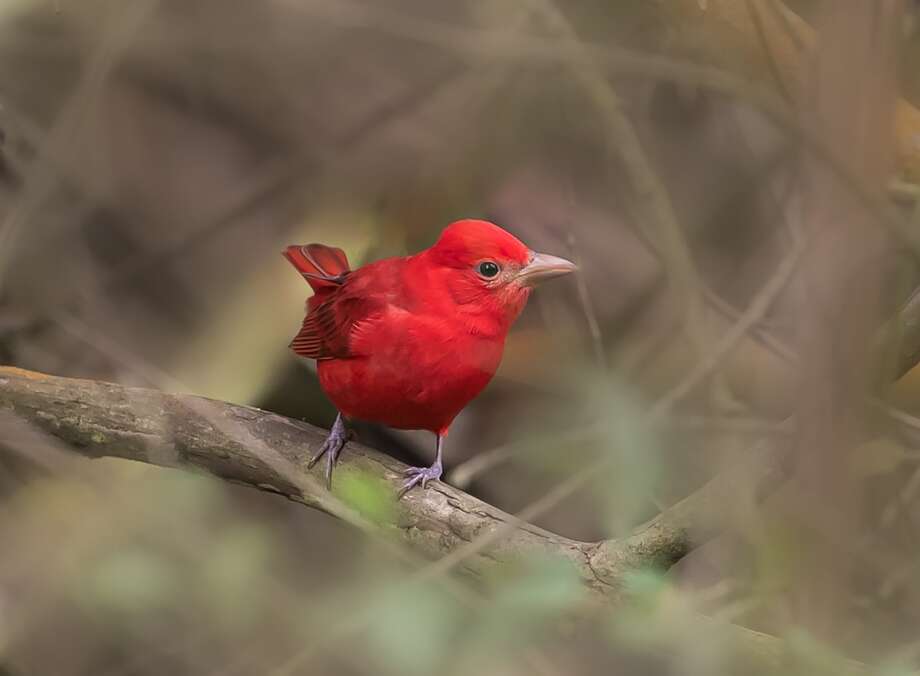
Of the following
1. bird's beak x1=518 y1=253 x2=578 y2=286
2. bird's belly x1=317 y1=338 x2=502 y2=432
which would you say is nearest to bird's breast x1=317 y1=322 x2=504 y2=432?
bird's belly x1=317 y1=338 x2=502 y2=432

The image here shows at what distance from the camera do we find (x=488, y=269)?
5.10ft

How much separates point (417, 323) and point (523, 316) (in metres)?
0.20

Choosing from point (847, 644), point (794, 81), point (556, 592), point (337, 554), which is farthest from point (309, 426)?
point (847, 644)

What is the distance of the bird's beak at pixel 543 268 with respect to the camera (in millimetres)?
1462

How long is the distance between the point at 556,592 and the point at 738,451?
0.74 ft

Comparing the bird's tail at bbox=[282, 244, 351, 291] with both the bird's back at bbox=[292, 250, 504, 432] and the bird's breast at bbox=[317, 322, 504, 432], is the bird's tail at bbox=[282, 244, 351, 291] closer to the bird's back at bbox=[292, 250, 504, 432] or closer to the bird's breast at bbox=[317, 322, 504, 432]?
the bird's back at bbox=[292, 250, 504, 432]

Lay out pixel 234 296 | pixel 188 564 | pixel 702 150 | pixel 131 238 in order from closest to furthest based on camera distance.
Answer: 1. pixel 188 564
2. pixel 702 150
3. pixel 234 296
4. pixel 131 238

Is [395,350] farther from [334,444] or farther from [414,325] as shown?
[334,444]

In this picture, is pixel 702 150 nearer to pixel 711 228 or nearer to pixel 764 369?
pixel 711 228

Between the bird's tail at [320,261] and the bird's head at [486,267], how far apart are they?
23 cm

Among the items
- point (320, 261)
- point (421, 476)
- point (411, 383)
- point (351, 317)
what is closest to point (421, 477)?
point (421, 476)

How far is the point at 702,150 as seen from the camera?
1.57 metres

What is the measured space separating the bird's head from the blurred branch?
0.97 ft

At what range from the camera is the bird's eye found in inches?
61.0
